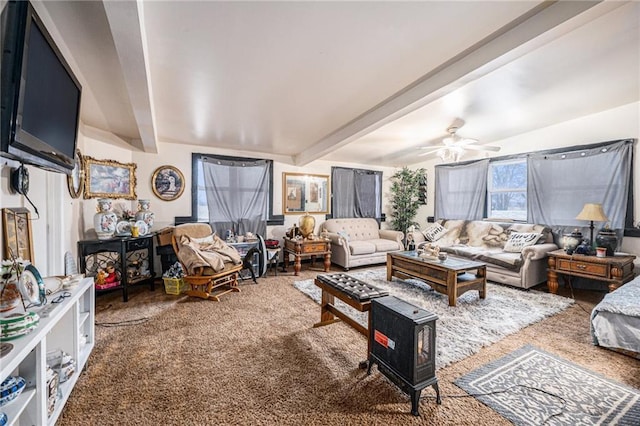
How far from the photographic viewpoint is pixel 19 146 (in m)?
1.17

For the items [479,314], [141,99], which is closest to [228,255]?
[141,99]

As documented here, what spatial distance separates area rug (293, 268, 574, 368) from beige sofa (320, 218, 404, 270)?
0.72 m

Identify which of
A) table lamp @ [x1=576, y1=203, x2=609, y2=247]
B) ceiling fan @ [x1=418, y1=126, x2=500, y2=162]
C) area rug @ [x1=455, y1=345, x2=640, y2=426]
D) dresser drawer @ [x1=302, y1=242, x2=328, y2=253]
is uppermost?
ceiling fan @ [x1=418, y1=126, x2=500, y2=162]

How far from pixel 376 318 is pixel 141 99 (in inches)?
103

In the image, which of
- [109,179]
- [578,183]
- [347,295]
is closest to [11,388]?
[347,295]

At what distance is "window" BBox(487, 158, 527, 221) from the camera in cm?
447

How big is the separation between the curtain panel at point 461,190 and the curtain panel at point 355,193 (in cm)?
128

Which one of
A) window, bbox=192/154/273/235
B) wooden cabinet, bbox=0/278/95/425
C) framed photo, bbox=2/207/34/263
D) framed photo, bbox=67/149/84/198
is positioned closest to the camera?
wooden cabinet, bbox=0/278/95/425

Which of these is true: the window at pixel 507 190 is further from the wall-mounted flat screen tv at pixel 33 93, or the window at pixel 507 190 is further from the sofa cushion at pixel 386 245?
the wall-mounted flat screen tv at pixel 33 93

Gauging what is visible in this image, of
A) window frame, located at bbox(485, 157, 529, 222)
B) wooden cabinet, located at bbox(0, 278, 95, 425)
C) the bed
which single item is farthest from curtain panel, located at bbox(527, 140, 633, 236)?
wooden cabinet, located at bbox(0, 278, 95, 425)

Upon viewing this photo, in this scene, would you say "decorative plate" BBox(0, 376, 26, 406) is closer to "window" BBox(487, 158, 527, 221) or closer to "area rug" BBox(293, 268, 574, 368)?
"area rug" BBox(293, 268, 574, 368)

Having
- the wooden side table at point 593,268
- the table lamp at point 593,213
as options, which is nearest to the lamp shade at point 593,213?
the table lamp at point 593,213

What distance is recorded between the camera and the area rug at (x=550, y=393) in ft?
4.87

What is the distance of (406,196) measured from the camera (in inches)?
234
